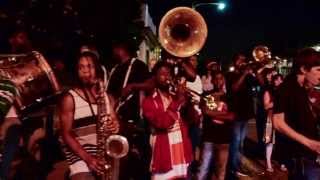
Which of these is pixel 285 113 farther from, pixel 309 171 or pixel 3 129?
pixel 3 129

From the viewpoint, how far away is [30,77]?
5.13m

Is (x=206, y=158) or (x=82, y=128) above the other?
(x=82, y=128)

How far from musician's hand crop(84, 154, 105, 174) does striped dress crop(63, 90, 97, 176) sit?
0.09 metres

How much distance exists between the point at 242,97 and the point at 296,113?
3.98m

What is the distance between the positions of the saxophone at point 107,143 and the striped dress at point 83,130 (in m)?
0.05

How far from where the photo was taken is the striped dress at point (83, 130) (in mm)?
5133

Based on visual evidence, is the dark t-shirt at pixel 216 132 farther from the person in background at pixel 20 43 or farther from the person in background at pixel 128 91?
the person in background at pixel 20 43

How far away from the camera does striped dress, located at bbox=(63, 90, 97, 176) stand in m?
5.13

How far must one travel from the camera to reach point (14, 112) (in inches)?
169

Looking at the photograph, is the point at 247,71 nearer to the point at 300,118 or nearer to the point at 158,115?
the point at 158,115

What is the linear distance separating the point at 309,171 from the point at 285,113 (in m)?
0.57

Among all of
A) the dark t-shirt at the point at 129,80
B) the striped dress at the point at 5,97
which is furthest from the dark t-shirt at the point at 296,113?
the dark t-shirt at the point at 129,80

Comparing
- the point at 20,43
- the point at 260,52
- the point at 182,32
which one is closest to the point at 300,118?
the point at 20,43

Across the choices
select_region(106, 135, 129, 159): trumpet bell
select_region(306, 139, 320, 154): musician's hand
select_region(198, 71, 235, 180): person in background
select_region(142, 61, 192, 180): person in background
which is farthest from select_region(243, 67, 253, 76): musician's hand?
select_region(106, 135, 129, 159): trumpet bell
